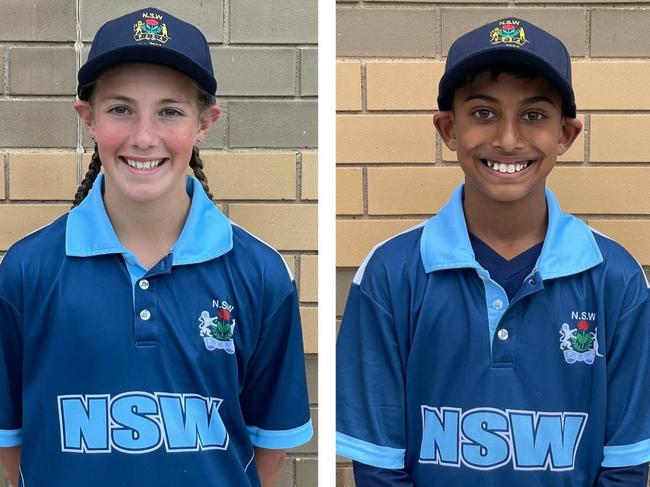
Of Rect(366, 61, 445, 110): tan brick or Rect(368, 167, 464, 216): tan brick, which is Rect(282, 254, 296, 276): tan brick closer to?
Rect(368, 167, 464, 216): tan brick

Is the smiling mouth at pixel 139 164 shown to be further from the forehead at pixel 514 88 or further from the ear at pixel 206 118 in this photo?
the forehead at pixel 514 88

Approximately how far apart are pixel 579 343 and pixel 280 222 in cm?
81

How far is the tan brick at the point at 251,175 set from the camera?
2271mm

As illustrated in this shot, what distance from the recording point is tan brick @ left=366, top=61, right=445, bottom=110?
2197 millimetres

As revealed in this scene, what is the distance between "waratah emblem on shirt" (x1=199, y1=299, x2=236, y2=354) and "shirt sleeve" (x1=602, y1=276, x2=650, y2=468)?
0.77 meters

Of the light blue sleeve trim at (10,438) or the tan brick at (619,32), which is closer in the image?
the light blue sleeve trim at (10,438)

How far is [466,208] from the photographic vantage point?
1.95m

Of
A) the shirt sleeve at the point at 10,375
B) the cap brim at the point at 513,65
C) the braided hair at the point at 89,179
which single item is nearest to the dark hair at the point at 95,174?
the braided hair at the point at 89,179

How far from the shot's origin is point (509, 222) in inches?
74.8

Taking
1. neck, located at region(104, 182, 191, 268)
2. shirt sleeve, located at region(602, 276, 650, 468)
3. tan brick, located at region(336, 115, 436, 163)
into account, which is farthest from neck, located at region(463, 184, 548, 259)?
neck, located at region(104, 182, 191, 268)

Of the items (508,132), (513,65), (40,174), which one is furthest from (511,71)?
(40,174)

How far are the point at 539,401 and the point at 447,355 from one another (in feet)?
0.67

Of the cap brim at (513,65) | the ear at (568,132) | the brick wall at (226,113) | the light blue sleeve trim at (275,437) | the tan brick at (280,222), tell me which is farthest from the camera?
the tan brick at (280,222)

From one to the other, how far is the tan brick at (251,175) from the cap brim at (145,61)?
17.3 inches
